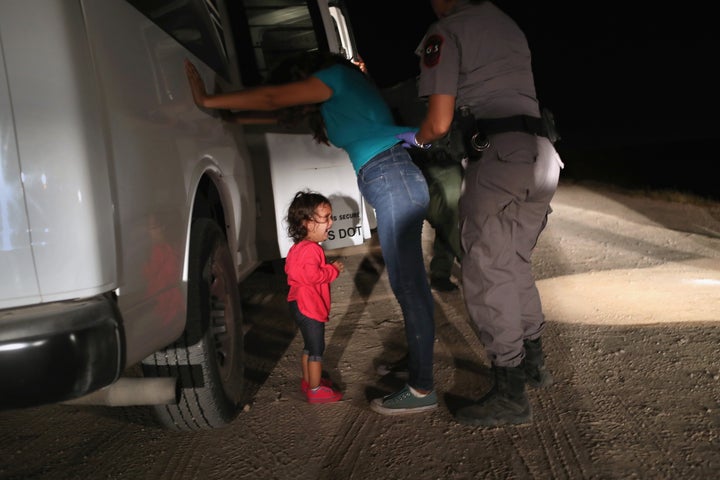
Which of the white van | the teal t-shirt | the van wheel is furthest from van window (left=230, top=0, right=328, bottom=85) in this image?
the van wheel

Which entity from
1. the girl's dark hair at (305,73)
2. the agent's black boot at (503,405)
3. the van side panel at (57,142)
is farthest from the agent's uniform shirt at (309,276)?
the van side panel at (57,142)

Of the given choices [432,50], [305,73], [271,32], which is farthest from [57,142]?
[271,32]

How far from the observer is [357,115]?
97.9 inches

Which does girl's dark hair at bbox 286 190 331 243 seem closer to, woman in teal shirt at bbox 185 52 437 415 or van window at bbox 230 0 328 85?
woman in teal shirt at bbox 185 52 437 415

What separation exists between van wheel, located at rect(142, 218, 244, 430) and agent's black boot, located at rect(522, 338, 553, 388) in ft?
4.69

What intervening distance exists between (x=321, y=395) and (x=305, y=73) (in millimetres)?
1534

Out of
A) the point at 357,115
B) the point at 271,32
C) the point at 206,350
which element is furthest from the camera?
the point at 271,32

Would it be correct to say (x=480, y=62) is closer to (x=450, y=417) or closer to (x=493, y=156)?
(x=493, y=156)

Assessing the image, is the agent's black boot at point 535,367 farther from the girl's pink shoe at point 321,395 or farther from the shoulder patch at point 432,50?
the shoulder patch at point 432,50

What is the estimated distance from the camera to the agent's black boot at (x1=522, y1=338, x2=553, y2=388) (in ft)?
9.32

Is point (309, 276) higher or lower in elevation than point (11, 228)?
lower

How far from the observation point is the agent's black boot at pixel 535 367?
2.84 m

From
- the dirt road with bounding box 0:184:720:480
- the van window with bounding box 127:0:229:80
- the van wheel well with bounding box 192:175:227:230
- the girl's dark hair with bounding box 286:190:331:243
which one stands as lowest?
the dirt road with bounding box 0:184:720:480

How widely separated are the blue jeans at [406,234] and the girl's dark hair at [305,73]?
343 millimetres
